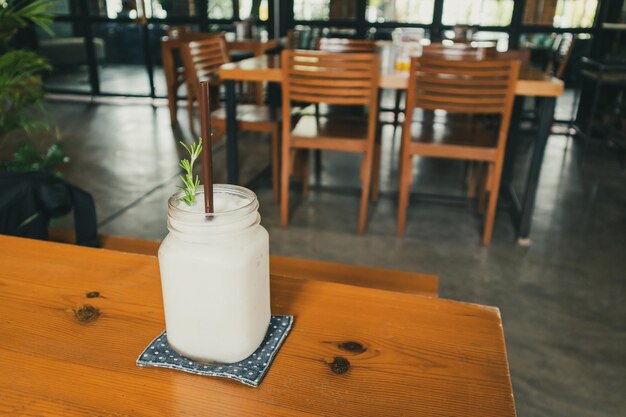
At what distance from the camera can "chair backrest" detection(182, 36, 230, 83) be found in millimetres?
3076

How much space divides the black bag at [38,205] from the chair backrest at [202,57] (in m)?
1.51

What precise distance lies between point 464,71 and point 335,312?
179 cm

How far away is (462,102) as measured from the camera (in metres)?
2.38

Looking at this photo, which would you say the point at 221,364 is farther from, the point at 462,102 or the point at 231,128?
the point at 231,128

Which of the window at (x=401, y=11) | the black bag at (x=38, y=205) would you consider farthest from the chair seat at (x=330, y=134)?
the window at (x=401, y=11)

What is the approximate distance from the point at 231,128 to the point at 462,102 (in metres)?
1.21

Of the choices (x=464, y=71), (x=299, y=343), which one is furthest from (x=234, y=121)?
(x=299, y=343)

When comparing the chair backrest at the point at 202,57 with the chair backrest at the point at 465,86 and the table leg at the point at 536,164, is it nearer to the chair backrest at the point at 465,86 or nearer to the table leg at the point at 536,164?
the chair backrest at the point at 465,86

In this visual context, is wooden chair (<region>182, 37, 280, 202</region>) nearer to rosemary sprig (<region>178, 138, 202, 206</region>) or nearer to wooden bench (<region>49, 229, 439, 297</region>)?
wooden bench (<region>49, 229, 439, 297</region>)

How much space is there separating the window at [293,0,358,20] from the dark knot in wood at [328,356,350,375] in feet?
17.4

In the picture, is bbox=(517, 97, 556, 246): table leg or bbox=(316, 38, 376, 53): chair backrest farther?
bbox=(316, 38, 376, 53): chair backrest

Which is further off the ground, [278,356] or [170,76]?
[278,356]

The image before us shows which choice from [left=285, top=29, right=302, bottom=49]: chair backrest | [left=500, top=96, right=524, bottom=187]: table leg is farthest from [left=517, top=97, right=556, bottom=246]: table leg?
[left=285, top=29, right=302, bottom=49]: chair backrest

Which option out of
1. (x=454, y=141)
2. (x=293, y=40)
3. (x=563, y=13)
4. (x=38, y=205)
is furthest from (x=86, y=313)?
(x=563, y=13)
